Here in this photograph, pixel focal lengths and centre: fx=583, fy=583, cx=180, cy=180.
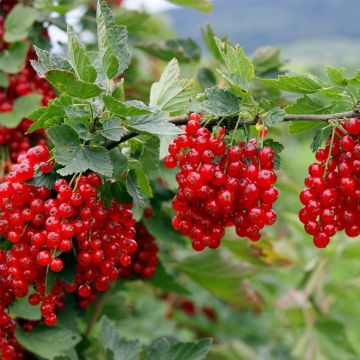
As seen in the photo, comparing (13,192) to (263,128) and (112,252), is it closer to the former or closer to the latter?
(112,252)

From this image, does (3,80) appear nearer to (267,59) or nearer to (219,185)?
(267,59)

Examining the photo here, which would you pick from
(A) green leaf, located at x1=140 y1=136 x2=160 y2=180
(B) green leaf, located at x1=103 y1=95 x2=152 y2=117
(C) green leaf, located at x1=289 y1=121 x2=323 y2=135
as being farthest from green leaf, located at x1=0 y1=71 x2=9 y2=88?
(C) green leaf, located at x1=289 y1=121 x2=323 y2=135

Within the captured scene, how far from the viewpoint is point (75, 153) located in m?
1.03

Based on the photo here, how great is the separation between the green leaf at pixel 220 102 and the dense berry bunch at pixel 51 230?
0.24 meters

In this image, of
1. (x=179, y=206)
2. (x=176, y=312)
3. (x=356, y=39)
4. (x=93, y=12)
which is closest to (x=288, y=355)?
(x=176, y=312)

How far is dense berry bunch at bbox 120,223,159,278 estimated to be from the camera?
1550 millimetres

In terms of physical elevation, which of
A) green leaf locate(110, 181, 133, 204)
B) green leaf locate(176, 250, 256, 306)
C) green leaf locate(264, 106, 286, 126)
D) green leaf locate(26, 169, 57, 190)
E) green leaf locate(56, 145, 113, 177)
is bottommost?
green leaf locate(176, 250, 256, 306)

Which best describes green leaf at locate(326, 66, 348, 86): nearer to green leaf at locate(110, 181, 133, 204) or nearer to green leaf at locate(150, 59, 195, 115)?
green leaf at locate(150, 59, 195, 115)

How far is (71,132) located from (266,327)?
8.30ft

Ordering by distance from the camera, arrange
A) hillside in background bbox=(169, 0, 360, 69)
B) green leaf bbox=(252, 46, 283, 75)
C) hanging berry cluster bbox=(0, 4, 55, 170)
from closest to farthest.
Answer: hanging berry cluster bbox=(0, 4, 55, 170) < green leaf bbox=(252, 46, 283, 75) < hillside in background bbox=(169, 0, 360, 69)

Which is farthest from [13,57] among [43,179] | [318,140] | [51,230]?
[318,140]

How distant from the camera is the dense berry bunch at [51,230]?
3.31 feet

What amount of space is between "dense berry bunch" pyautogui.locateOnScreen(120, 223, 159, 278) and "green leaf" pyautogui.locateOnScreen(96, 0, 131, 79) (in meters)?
0.58

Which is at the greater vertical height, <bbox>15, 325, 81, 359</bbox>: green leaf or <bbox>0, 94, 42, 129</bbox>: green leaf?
<bbox>0, 94, 42, 129</bbox>: green leaf
